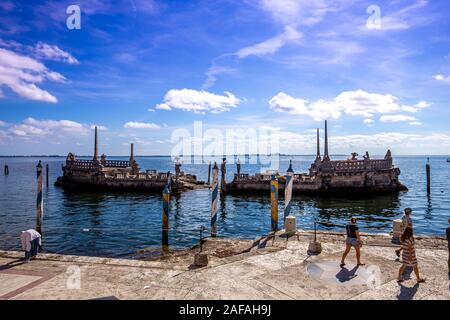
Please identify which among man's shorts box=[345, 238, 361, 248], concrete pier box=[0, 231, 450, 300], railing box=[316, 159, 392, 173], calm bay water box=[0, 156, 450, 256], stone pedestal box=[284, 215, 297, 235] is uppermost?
railing box=[316, 159, 392, 173]

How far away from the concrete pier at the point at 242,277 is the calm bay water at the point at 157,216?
461 cm

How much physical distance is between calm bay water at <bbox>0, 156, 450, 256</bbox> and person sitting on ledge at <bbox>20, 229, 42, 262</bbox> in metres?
6.13

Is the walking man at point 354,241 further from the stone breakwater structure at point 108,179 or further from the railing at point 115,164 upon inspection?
the railing at point 115,164

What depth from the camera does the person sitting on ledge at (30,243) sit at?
9953mm

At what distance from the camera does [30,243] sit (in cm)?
995

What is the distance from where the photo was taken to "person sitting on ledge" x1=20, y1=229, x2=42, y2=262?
392 inches

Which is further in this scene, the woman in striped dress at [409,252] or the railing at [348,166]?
the railing at [348,166]

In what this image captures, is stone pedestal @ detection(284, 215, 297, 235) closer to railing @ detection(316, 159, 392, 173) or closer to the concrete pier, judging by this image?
the concrete pier

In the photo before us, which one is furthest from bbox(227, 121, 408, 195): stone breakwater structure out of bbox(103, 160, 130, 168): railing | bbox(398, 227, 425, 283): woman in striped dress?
bbox(398, 227, 425, 283): woman in striped dress

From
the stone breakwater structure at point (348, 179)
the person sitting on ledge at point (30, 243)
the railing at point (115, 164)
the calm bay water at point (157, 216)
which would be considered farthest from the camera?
the railing at point (115, 164)

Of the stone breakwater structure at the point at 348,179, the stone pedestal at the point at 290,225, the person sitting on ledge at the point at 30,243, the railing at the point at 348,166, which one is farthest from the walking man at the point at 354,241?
the railing at the point at 348,166

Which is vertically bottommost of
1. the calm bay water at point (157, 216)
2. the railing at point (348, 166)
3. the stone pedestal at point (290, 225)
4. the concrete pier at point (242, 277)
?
the calm bay water at point (157, 216)
